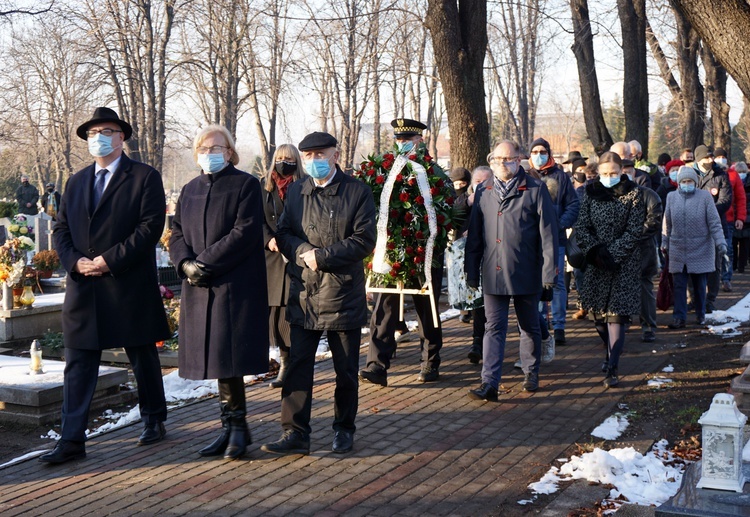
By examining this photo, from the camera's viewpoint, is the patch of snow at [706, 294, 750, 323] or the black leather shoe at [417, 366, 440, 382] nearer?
the black leather shoe at [417, 366, 440, 382]

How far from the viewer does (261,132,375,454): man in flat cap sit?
6.12 metres

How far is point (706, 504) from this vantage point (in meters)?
4.35

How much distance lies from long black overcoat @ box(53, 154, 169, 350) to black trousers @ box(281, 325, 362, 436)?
43.5 inches

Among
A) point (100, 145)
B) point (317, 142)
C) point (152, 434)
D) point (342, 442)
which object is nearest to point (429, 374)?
point (342, 442)

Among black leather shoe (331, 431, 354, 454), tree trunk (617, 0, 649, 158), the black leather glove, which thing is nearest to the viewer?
the black leather glove

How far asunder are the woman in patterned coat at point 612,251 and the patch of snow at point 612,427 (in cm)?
106

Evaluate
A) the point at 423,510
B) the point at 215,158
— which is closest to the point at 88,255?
the point at 215,158

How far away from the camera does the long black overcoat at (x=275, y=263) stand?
25.8 ft

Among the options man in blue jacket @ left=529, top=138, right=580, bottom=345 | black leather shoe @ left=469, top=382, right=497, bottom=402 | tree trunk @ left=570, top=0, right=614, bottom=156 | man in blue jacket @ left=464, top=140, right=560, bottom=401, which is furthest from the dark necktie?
tree trunk @ left=570, top=0, right=614, bottom=156

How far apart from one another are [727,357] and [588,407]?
2.86 metres

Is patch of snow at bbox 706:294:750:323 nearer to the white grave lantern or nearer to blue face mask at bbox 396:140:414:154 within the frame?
blue face mask at bbox 396:140:414:154

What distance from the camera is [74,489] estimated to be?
555cm

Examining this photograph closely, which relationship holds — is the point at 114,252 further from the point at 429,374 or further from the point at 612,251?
the point at 612,251

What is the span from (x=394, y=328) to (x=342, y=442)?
84.7 inches
